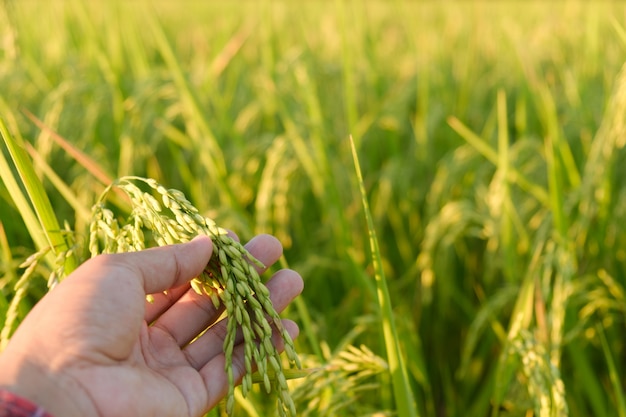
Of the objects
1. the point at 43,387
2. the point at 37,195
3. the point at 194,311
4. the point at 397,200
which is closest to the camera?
the point at 43,387

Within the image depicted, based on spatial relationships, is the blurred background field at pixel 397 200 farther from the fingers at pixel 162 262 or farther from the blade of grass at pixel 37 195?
the fingers at pixel 162 262

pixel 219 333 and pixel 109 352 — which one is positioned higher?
pixel 109 352

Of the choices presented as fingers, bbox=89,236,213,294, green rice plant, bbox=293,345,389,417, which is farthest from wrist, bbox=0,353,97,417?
green rice plant, bbox=293,345,389,417

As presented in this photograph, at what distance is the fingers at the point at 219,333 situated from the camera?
1021 millimetres

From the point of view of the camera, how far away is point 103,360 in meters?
0.86

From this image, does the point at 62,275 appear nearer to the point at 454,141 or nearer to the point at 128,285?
the point at 128,285

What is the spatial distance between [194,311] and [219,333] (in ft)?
0.20

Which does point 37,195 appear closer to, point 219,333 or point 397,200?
point 219,333

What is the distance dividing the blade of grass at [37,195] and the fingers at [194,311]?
0.55 feet

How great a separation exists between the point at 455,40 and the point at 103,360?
390 centimetres

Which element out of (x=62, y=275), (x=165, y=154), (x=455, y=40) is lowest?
(x=455, y=40)

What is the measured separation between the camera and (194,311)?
1061 mm

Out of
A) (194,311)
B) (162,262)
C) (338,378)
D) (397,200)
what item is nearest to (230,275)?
(162,262)

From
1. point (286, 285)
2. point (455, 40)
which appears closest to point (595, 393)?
point (286, 285)
